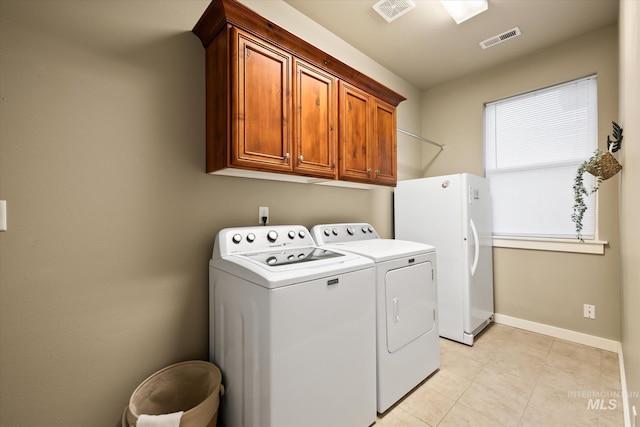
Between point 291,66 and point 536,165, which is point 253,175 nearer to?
point 291,66

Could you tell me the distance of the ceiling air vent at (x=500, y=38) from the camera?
97.7 inches

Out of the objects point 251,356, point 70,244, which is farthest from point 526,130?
point 70,244

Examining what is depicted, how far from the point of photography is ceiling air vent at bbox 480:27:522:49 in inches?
97.7

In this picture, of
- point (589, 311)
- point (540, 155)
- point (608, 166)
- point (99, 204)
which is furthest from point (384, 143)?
point (589, 311)

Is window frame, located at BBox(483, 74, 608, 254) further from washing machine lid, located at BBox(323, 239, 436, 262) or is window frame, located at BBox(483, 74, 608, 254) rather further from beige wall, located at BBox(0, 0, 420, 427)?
beige wall, located at BBox(0, 0, 420, 427)

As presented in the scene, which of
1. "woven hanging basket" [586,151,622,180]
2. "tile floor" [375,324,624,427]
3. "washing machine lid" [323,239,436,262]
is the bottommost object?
"tile floor" [375,324,624,427]

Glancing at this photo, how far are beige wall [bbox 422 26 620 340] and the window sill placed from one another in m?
0.05

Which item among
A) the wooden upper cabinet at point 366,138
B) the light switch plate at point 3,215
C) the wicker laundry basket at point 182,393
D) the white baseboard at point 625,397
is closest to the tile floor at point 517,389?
the white baseboard at point 625,397

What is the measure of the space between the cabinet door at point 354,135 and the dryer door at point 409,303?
85 centimetres

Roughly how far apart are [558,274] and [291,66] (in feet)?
10.3

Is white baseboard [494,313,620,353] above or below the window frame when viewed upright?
below

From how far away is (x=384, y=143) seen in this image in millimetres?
2475

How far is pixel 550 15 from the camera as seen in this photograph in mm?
2289

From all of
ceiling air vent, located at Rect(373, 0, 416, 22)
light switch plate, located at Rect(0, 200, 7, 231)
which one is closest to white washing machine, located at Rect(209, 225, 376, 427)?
light switch plate, located at Rect(0, 200, 7, 231)
